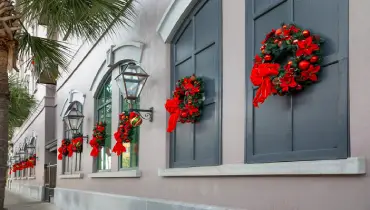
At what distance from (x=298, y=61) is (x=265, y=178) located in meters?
1.30

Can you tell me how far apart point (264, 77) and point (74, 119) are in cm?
853

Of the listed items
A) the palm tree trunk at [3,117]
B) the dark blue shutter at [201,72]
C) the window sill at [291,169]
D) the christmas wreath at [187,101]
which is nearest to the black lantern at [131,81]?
the dark blue shutter at [201,72]

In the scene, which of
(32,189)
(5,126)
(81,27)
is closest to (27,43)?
(81,27)

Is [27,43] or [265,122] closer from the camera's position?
[265,122]

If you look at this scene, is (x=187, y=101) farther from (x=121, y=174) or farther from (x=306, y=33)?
(x=121, y=174)

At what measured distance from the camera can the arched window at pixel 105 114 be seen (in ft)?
34.4

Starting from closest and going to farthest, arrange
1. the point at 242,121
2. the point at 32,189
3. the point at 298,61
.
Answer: the point at 298,61
the point at 242,121
the point at 32,189

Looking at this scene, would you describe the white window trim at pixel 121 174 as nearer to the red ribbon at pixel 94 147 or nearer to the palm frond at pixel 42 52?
the red ribbon at pixel 94 147

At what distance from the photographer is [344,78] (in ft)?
12.6

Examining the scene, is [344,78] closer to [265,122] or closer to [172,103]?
[265,122]

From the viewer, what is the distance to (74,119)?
39.5 ft

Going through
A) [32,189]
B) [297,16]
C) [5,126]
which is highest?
[297,16]

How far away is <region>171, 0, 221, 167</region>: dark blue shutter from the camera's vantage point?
19.4 feet

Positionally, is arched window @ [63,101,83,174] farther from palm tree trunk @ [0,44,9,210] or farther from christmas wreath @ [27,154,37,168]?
christmas wreath @ [27,154,37,168]
